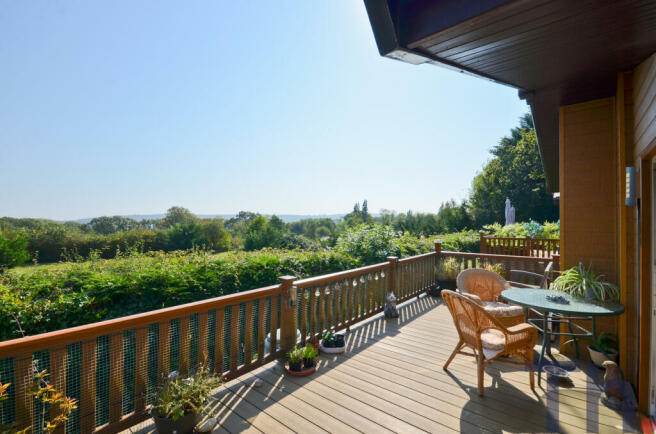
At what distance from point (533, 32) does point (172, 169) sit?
3728cm

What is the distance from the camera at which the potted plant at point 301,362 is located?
283 centimetres

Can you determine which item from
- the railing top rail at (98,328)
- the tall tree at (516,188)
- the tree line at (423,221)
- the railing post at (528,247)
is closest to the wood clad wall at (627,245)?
the railing top rail at (98,328)

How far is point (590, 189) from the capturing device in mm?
3193

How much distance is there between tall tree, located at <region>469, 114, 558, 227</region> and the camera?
63.0ft

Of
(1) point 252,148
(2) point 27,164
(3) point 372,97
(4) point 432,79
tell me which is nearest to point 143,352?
(4) point 432,79

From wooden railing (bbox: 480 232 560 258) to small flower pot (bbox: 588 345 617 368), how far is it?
6848 mm

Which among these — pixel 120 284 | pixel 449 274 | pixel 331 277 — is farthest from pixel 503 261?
pixel 120 284

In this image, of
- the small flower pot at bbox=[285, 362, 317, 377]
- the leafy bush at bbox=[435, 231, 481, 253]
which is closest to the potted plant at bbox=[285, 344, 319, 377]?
the small flower pot at bbox=[285, 362, 317, 377]

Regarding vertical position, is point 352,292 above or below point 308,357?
above

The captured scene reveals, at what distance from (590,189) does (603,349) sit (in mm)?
1590

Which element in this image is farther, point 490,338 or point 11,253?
point 11,253

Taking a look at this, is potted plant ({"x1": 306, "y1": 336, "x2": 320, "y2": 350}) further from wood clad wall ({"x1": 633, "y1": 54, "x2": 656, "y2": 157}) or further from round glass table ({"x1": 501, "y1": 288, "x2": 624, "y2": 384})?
wood clad wall ({"x1": 633, "y1": 54, "x2": 656, "y2": 157})

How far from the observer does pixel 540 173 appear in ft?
62.7

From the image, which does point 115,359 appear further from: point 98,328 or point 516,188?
→ point 516,188
